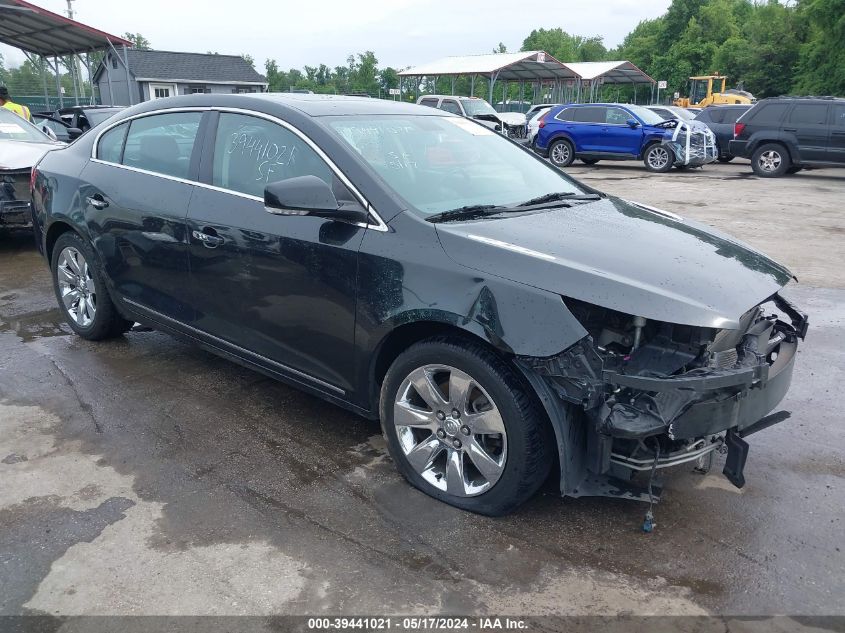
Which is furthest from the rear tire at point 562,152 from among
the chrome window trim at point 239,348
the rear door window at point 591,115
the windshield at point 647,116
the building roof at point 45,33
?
the chrome window trim at point 239,348

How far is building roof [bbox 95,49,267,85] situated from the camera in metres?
45.5

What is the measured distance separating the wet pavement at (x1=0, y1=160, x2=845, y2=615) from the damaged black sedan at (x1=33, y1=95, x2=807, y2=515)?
0.88 ft

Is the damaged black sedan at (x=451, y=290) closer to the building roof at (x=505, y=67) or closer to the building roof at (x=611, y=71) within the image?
the building roof at (x=505, y=67)

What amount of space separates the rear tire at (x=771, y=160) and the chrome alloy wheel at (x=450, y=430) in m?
16.9

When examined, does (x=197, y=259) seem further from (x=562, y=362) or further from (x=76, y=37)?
(x=76, y=37)

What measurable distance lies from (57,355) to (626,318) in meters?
4.05

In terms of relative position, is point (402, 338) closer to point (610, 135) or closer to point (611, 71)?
point (610, 135)

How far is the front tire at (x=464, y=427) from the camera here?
2.86m

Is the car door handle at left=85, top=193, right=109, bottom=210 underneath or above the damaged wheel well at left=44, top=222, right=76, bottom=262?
above

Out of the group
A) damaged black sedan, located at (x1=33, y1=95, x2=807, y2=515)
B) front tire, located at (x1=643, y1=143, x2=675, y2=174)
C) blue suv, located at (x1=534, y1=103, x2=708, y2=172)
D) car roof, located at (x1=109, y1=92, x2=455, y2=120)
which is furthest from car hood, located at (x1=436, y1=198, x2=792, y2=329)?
blue suv, located at (x1=534, y1=103, x2=708, y2=172)

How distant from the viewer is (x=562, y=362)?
2693 mm

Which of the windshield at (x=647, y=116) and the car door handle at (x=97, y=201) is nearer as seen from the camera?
the car door handle at (x=97, y=201)

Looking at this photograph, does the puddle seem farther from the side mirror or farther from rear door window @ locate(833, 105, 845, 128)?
rear door window @ locate(833, 105, 845, 128)

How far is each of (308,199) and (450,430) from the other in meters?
1.20
